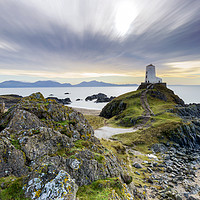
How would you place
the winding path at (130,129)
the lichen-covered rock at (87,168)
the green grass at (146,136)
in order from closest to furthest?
1. the lichen-covered rock at (87,168)
2. the green grass at (146,136)
3. the winding path at (130,129)

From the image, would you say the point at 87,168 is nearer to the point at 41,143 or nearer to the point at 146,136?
the point at 41,143

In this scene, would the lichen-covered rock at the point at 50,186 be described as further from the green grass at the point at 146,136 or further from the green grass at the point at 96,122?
the green grass at the point at 96,122

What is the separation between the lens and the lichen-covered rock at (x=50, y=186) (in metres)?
5.46

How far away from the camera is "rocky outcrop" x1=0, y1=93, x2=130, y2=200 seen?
5824mm

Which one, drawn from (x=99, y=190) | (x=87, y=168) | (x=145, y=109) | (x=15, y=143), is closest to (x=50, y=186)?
(x=99, y=190)

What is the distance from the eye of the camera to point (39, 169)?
20.9 ft

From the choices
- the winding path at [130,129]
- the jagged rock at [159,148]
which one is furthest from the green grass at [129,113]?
the jagged rock at [159,148]

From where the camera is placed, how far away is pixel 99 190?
25.2ft

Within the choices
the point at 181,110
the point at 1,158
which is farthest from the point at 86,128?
the point at 181,110

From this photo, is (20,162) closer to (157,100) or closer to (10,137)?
(10,137)

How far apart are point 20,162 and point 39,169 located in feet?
9.03

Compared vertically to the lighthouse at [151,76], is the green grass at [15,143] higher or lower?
lower

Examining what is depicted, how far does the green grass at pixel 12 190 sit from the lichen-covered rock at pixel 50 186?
0.29 m

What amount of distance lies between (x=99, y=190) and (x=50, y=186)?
349 centimetres
